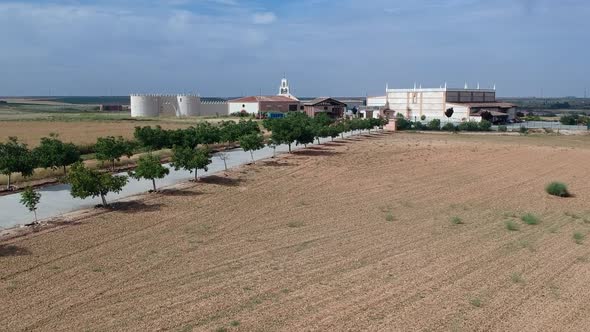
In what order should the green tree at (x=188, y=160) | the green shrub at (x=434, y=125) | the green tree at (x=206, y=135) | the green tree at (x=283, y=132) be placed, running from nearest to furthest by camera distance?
the green tree at (x=188, y=160), the green tree at (x=206, y=135), the green tree at (x=283, y=132), the green shrub at (x=434, y=125)

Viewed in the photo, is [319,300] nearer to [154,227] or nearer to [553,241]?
[154,227]

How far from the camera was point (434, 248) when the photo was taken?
54.7 ft

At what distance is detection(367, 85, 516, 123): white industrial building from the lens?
84312 millimetres

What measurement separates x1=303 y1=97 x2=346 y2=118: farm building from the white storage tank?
82.4 feet

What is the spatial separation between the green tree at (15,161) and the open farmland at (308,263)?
568 centimetres

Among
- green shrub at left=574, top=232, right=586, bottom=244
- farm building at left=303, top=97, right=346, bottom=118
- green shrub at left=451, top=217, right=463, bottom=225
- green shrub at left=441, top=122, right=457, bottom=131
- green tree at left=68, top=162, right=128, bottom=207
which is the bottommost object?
Answer: green shrub at left=574, top=232, right=586, bottom=244

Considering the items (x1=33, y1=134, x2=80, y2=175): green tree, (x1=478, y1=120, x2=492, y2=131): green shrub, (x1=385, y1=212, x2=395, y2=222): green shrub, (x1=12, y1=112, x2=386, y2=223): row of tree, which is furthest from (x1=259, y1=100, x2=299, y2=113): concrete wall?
(x1=385, y1=212, x2=395, y2=222): green shrub

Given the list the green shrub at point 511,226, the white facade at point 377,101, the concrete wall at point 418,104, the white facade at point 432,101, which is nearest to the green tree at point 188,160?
the green shrub at point 511,226

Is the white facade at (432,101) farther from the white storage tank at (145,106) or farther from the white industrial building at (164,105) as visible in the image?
the white storage tank at (145,106)

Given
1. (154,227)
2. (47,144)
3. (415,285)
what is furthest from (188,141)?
(415,285)

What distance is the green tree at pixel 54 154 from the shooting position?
25.2 metres

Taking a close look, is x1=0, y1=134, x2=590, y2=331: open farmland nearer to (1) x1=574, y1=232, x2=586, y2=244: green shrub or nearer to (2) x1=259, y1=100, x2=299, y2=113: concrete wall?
(1) x1=574, y1=232, x2=586, y2=244: green shrub

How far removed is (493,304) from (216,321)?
596 centimetres

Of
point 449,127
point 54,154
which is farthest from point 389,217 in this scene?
point 449,127
